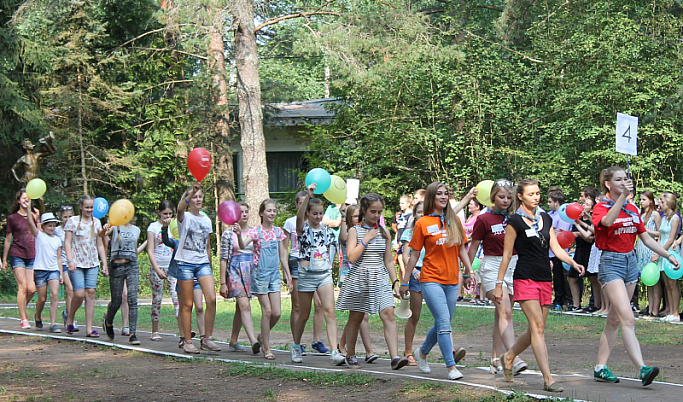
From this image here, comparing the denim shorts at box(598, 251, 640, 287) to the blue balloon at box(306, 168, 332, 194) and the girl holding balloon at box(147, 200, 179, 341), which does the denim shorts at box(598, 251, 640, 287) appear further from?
the girl holding balloon at box(147, 200, 179, 341)

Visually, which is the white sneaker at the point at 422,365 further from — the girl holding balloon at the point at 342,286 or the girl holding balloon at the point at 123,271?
the girl holding balloon at the point at 123,271

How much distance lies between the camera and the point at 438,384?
22.8 feet

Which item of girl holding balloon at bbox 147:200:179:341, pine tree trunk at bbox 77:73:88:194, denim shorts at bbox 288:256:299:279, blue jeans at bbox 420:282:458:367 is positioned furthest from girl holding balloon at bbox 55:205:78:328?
pine tree trunk at bbox 77:73:88:194

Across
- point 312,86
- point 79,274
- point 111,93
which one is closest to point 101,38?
point 111,93

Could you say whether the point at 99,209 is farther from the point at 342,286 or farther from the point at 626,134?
the point at 626,134

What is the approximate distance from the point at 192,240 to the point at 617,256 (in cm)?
486

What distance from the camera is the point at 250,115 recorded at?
815 inches

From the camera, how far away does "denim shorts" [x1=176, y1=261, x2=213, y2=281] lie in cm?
934

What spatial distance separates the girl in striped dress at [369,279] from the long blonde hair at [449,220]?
2.44ft

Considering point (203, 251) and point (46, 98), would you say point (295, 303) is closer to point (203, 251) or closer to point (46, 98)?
point (203, 251)

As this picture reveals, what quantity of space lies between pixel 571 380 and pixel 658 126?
456 inches

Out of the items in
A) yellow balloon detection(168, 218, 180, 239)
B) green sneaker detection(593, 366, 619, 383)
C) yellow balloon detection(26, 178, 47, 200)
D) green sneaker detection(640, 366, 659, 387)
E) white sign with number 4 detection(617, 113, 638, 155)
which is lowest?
green sneaker detection(593, 366, 619, 383)

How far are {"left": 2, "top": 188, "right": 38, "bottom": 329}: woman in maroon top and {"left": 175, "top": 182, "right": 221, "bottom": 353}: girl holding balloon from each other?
415 centimetres

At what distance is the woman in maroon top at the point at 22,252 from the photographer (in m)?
12.4
